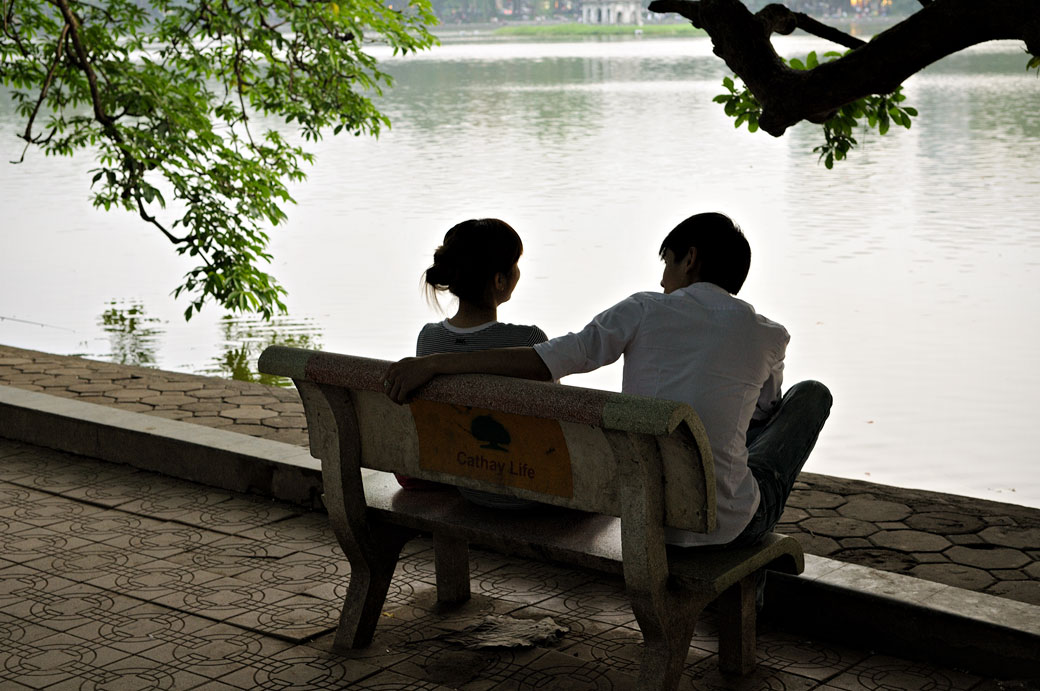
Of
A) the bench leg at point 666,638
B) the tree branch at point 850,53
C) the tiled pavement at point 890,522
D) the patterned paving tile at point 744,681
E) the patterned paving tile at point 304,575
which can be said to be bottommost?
the tiled pavement at point 890,522

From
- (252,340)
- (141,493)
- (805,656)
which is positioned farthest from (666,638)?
(252,340)

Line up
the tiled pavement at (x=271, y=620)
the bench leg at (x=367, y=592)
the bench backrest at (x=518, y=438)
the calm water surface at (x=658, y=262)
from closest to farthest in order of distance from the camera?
the bench backrest at (x=518, y=438), the tiled pavement at (x=271, y=620), the bench leg at (x=367, y=592), the calm water surface at (x=658, y=262)

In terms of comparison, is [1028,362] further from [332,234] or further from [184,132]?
[332,234]

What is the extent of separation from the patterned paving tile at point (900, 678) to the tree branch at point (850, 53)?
1.72 metres

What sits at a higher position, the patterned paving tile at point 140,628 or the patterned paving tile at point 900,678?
the patterned paving tile at point 140,628

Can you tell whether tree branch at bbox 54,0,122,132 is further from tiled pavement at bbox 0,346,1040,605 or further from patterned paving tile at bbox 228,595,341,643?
patterned paving tile at bbox 228,595,341,643

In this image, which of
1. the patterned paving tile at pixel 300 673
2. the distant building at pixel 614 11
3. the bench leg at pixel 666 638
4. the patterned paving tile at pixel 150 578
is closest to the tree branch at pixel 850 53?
the bench leg at pixel 666 638

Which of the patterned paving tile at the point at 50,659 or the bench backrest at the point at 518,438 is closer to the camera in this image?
the bench backrest at the point at 518,438

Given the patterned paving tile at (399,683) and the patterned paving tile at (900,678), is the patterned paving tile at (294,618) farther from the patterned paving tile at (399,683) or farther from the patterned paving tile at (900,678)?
the patterned paving tile at (900,678)

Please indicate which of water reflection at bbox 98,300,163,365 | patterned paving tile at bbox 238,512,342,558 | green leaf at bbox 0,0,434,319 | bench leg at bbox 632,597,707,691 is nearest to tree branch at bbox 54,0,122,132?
green leaf at bbox 0,0,434,319

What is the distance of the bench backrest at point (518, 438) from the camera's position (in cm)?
353

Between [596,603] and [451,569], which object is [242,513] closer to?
[451,569]

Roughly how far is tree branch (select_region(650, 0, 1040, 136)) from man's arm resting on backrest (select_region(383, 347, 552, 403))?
124 centimetres

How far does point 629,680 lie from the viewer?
13.5 feet
